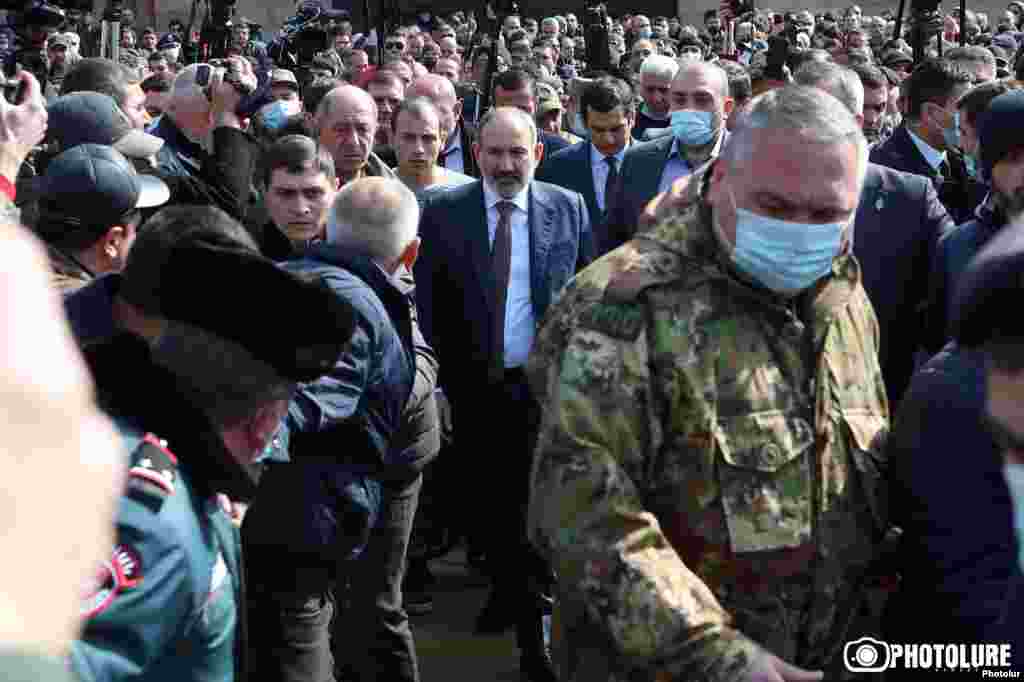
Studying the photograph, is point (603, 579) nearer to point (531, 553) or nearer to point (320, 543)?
point (320, 543)

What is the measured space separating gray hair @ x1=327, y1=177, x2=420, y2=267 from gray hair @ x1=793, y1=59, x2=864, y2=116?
7.22 ft

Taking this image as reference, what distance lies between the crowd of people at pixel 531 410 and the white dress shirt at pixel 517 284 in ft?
0.04

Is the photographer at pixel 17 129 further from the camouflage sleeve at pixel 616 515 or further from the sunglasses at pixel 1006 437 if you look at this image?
the sunglasses at pixel 1006 437

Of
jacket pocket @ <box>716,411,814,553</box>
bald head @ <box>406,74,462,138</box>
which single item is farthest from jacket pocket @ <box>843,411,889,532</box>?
bald head @ <box>406,74,462,138</box>

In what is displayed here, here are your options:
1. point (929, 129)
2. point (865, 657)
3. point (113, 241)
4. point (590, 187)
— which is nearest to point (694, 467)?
point (865, 657)

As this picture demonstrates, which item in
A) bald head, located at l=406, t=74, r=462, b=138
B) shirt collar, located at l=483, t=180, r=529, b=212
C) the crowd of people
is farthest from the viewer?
bald head, located at l=406, t=74, r=462, b=138

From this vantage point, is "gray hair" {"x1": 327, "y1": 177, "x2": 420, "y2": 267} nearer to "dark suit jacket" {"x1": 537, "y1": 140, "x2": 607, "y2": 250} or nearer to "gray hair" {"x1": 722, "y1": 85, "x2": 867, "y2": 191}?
"gray hair" {"x1": 722, "y1": 85, "x2": 867, "y2": 191}

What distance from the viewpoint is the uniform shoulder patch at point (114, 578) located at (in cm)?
184

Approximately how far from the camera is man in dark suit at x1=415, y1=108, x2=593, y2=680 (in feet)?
20.0

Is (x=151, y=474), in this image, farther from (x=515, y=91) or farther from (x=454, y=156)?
(x=515, y=91)

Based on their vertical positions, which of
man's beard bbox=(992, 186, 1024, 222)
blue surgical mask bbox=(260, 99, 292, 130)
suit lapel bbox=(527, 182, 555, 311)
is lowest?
blue surgical mask bbox=(260, 99, 292, 130)

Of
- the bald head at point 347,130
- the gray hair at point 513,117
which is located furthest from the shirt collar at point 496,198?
the bald head at point 347,130

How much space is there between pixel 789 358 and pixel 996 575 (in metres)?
0.54

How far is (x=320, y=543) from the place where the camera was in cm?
409
